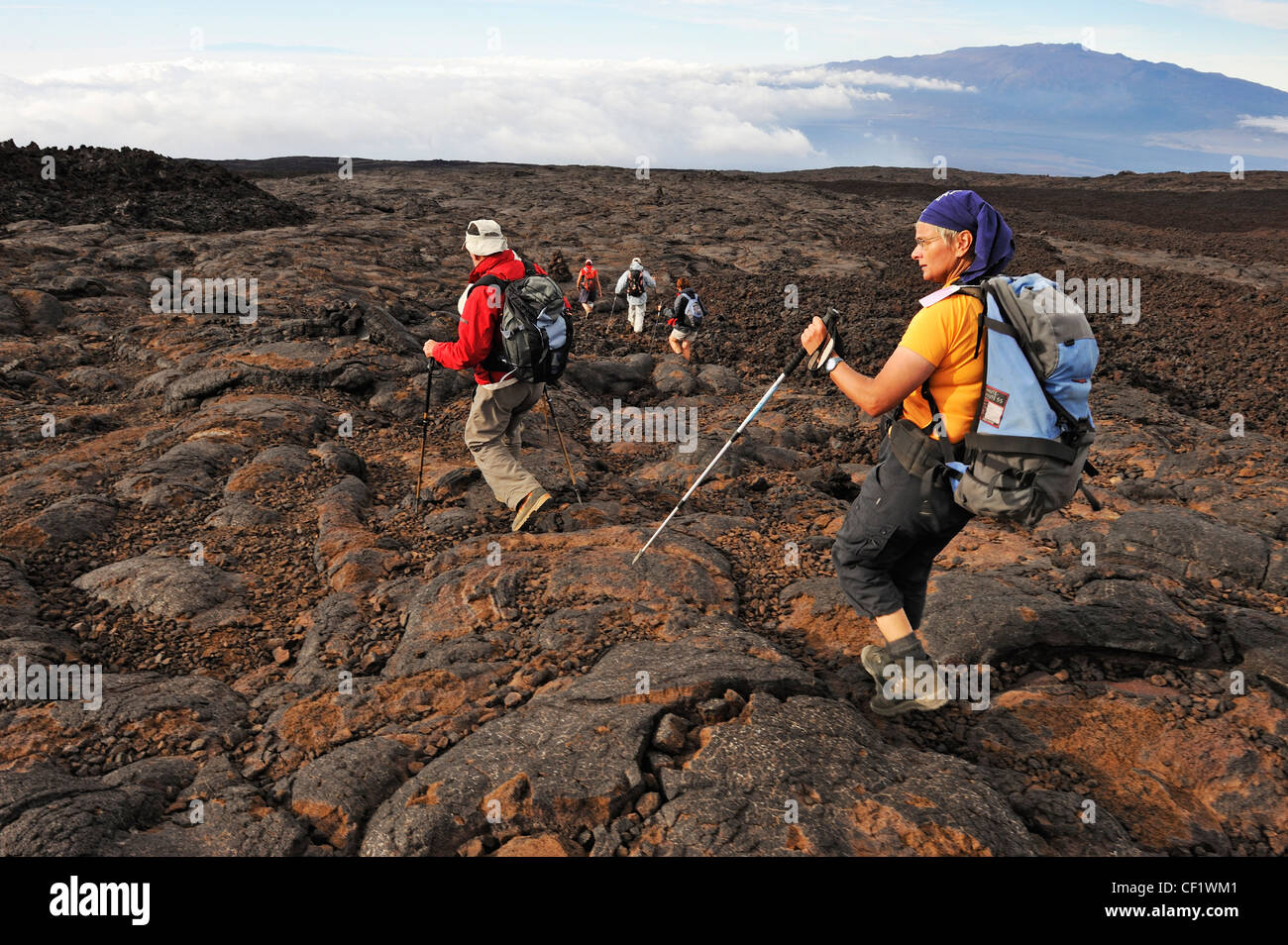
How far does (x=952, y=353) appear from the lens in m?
3.73

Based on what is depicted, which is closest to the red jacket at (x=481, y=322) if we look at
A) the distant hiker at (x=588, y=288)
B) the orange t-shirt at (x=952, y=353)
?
the orange t-shirt at (x=952, y=353)

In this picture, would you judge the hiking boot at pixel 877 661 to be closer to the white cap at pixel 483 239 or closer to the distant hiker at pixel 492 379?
the distant hiker at pixel 492 379

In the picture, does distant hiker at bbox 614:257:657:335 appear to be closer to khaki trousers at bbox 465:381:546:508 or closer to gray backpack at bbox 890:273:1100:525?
khaki trousers at bbox 465:381:546:508

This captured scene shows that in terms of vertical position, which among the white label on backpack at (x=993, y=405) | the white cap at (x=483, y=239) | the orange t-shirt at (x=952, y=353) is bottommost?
the white label on backpack at (x=993, y=405)

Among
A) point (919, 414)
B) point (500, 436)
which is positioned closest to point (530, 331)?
point (500, 436)

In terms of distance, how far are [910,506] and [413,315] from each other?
1419 cm

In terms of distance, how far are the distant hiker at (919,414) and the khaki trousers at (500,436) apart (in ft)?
13.3

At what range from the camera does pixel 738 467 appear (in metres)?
9.77

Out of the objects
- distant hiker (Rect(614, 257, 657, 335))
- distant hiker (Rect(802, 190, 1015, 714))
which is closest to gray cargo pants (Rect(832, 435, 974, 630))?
distant hiker (Rect(802, 190, 1015, 714))

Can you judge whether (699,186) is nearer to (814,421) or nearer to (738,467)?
(814,421)

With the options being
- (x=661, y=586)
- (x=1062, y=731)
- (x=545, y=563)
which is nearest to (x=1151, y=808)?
(x=1062, y=731)

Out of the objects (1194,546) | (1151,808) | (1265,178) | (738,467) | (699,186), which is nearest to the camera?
(1151,808)

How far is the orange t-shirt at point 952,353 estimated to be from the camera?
3672 millimetres

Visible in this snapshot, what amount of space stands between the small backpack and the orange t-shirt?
154 inches
